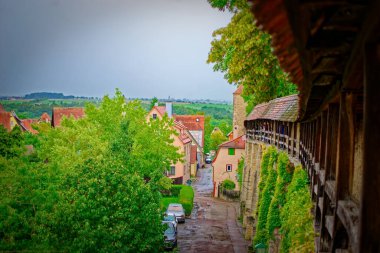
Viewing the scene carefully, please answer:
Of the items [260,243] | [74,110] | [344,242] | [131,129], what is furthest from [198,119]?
[344,242]

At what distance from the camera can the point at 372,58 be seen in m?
4.62

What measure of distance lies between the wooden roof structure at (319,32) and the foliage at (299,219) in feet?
21.3

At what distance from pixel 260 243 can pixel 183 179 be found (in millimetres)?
38709

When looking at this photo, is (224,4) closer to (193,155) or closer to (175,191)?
(175,191)

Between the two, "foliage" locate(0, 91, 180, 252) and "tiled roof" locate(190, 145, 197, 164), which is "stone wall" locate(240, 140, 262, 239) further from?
"tiled roof" locate(190, 145, 197, 164)

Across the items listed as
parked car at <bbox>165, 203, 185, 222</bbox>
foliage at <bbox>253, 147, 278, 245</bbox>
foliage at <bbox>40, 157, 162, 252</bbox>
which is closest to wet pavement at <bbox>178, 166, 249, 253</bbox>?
parked car at <bbox>165, 203, 185, 222</bbox>

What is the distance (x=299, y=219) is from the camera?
12766 millimetres

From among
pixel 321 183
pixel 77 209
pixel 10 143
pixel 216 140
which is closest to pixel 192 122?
pixel 216 140

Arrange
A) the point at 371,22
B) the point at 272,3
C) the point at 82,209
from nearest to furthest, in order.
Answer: the point at 272,3
the point at 371,22
the point at 82,209

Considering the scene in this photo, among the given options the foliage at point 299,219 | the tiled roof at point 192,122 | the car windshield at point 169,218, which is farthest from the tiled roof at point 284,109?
the tiled roof at point 192,122

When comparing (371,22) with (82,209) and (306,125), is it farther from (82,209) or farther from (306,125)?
(82,209)

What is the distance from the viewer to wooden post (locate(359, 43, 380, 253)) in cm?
473

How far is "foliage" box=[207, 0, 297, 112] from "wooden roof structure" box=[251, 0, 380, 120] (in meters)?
12.6

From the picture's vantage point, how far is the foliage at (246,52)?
1911 centimetres
